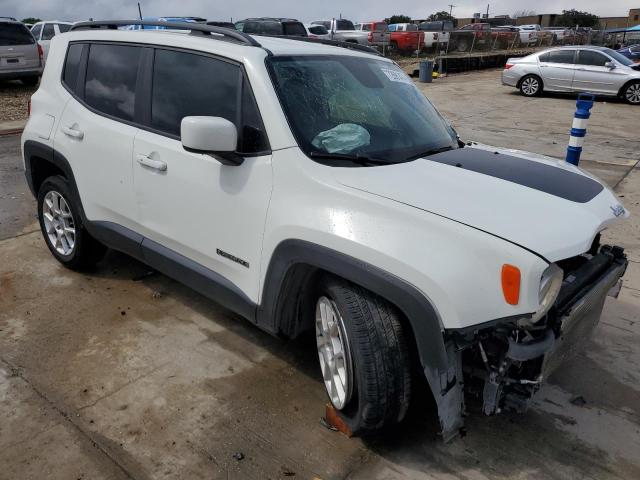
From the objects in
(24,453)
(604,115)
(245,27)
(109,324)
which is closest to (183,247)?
(109,324)

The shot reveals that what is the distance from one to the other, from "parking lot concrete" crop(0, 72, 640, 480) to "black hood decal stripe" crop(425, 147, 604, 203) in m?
1.15

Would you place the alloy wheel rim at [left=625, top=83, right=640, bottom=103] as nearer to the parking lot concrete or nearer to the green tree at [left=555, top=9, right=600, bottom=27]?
the parking lot concrete

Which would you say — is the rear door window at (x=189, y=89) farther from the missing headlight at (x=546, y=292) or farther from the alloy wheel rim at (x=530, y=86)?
the alloy wheel rim at (x=530, y=86)

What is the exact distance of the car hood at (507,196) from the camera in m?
2.29

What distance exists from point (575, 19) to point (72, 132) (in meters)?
87.4

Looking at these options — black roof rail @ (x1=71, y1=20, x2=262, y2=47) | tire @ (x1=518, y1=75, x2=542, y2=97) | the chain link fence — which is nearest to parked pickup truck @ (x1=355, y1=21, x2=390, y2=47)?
the chain link fence

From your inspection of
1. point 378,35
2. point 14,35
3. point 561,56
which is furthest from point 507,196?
point 378,35

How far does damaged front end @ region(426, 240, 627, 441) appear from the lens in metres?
2.26

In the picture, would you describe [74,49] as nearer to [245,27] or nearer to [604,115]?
[604,115]

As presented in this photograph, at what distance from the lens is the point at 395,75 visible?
12.1 feet

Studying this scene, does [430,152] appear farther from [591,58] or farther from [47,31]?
[47,31]

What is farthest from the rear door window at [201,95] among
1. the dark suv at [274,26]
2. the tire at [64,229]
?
the dark suv at [274,26]

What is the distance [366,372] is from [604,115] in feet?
44.7

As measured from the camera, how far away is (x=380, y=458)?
2.63 m
